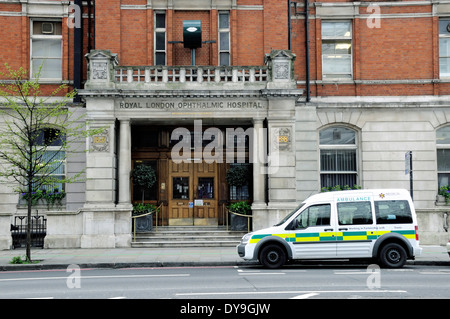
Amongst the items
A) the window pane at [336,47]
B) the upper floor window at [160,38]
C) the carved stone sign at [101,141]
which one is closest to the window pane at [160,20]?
the upper floor window at [160,38]

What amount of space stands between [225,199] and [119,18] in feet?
28.8

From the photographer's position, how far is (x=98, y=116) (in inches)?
739

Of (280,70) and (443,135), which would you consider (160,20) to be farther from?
(443,135)

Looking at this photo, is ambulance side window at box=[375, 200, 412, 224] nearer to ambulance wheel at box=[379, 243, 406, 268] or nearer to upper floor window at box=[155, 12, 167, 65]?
ambulance wheel at box=[379, 243, 406, 268]

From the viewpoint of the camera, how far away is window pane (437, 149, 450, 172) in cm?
2086

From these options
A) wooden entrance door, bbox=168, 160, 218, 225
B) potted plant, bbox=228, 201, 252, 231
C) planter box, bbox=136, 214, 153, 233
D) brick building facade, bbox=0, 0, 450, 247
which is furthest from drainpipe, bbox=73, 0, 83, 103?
potted plant, bbox=228, 201, 252, 231

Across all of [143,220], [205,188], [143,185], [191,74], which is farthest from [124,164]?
[191,74]

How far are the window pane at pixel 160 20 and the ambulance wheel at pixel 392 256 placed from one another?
1315cm

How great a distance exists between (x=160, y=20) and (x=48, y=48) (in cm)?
493

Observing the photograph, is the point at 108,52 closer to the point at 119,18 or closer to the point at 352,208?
the point at 119,18

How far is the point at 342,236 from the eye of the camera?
13.3m

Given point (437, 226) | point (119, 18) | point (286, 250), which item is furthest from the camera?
point (119, 18)

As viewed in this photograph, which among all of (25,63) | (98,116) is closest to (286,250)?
(98,116)
